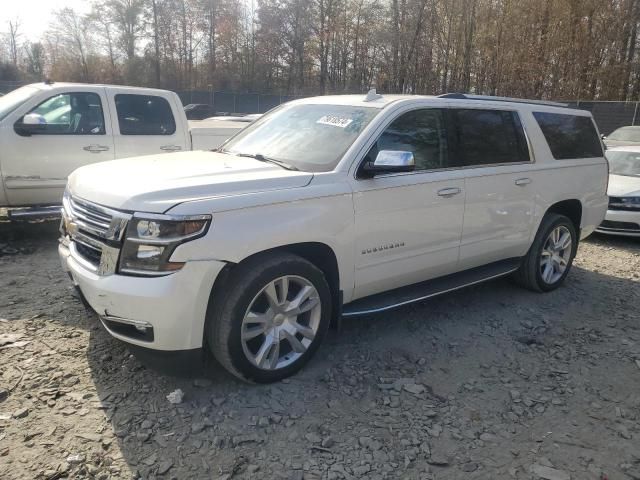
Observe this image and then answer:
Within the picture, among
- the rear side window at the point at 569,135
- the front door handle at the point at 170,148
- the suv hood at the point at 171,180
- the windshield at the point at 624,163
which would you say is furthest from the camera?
the windshield at the point at 624,163

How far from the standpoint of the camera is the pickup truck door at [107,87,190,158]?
6934mm

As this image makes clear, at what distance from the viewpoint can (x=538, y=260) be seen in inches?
204

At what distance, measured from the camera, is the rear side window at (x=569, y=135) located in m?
5.12

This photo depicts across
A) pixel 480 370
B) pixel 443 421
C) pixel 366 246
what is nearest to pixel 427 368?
pixel 480 370

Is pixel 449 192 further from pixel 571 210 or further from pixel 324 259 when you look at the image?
pixel 571 210

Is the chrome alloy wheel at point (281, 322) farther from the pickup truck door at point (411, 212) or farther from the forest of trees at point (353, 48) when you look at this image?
the forest of trees at point (353, 48)

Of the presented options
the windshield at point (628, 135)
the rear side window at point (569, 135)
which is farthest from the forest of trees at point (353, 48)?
the rear side window at point (569, 135)

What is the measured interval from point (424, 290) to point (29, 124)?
5.16m

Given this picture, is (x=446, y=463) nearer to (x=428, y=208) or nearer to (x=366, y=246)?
(x=366, y=246)

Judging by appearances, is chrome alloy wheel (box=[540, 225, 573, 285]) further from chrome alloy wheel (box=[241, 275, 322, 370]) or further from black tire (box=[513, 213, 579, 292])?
chrome alloy wheel (box=[241, 275, 322, 370])

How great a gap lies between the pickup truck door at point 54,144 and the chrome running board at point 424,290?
15.1 feet

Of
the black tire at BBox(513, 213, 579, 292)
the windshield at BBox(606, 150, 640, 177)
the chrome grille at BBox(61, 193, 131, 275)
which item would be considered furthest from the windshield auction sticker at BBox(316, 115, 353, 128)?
the windshield at BBox(606, 150, 640, 177)

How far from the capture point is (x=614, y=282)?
592 centimetres

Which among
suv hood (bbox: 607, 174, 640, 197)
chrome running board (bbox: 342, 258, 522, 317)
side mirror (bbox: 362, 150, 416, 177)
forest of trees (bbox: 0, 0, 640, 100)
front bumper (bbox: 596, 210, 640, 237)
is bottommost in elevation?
front bumper (bbox: 596, 210, 640, 237)
